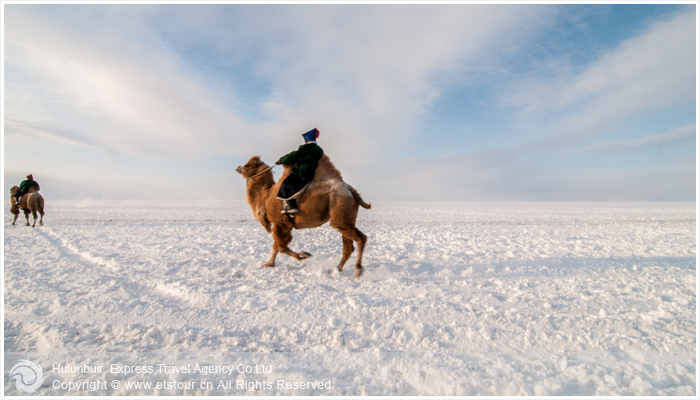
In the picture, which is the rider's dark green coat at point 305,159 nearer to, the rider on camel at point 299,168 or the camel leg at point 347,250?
the rider on camel at point 299,168

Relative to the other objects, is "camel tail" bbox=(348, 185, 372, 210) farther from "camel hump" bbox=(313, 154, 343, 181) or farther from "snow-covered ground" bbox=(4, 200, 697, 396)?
"snow-covered ground" bbox=(4, 200, 697, 396)

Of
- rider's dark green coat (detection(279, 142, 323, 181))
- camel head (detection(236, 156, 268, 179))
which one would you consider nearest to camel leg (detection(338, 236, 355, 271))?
rider's dark green coat (detection(279, 142, 323, 181))

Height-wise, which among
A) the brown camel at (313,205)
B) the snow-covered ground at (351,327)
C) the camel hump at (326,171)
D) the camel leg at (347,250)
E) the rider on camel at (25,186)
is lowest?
the snow-covered ground at (351,327)

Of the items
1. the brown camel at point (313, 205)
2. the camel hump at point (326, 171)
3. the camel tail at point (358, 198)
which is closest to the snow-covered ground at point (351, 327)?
the brown camel at point (313, 205)

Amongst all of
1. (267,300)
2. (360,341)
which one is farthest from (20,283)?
(360,341)

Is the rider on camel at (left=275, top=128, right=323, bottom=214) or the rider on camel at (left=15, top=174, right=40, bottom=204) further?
the rider on camel at (left=15, top=174, right=40, bottom=204)

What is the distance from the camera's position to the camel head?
21.1ft

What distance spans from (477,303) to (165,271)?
5.45 meters

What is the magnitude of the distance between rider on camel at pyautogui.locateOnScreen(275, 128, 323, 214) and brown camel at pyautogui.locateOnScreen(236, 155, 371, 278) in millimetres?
119

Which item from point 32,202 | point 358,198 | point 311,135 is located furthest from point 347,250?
point 32,202

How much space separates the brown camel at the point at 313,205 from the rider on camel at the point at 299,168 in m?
0.12

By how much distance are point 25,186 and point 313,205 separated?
1874 centimetres

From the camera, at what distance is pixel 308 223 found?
561cm

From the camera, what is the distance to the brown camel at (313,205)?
17.6ft
